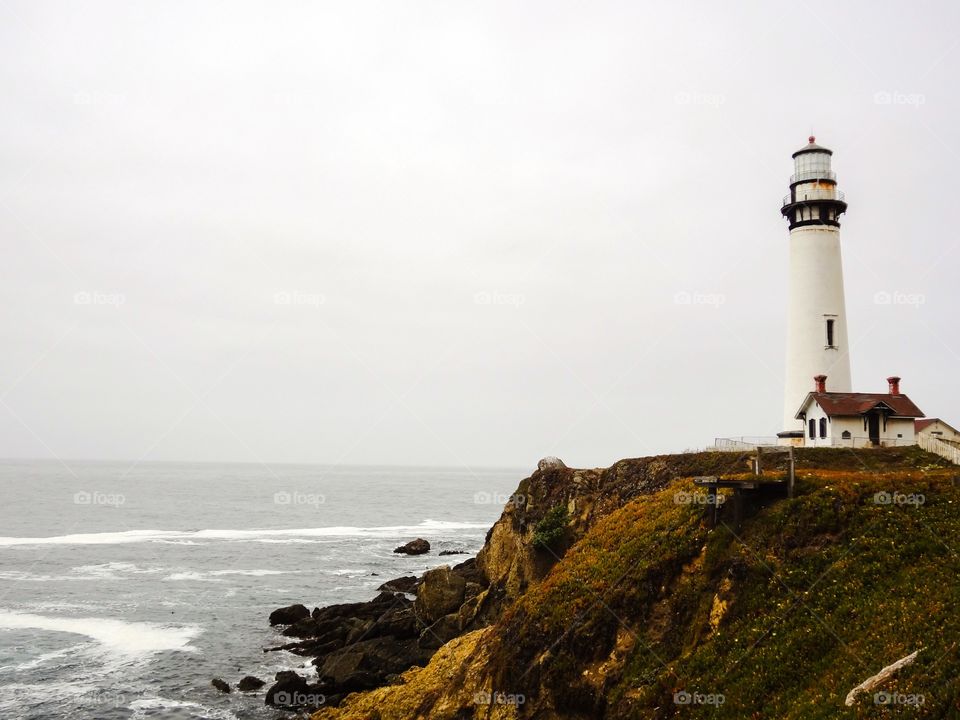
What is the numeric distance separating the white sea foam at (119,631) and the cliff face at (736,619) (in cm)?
1707

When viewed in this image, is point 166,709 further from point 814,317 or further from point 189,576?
point 814,317

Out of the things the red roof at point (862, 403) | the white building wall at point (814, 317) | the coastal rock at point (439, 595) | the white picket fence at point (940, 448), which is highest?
the white building wall at point (814, 317)

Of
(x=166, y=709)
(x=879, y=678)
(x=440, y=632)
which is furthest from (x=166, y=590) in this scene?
(x=879, y=678)

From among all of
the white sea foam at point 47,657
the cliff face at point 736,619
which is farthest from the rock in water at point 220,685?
the white sea foam at point 47,657

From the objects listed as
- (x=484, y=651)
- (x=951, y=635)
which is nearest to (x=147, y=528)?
(x=484, y=651)

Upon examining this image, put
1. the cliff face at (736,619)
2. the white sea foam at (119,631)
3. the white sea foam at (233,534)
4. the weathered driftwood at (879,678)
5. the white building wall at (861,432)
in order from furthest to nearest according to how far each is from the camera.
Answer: the white sea foam at (233,534), the white sea foam at (119,631), the white building wall at (861,432), the cliff face at (736,619), the weathered driftwood at (879,678)

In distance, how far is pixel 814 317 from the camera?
40.3 m

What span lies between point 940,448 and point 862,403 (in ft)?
16.7

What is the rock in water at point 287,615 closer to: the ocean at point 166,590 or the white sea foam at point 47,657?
the ocean at point 166,590

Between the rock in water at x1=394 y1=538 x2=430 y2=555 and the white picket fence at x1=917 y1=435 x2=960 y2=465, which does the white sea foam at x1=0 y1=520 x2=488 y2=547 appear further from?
the white picket fence at x1=917 y1=435 x2=960 y2=465

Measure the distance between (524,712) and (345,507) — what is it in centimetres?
12274

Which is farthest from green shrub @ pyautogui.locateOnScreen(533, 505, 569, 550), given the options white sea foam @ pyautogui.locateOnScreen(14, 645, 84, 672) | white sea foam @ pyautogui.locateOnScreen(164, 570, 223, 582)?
white sea foam @ pyautogui.locateOnScreen(164, 570, 223, 582)

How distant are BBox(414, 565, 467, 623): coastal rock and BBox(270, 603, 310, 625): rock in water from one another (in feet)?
29.1

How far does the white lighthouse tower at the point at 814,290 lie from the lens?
131 feet
